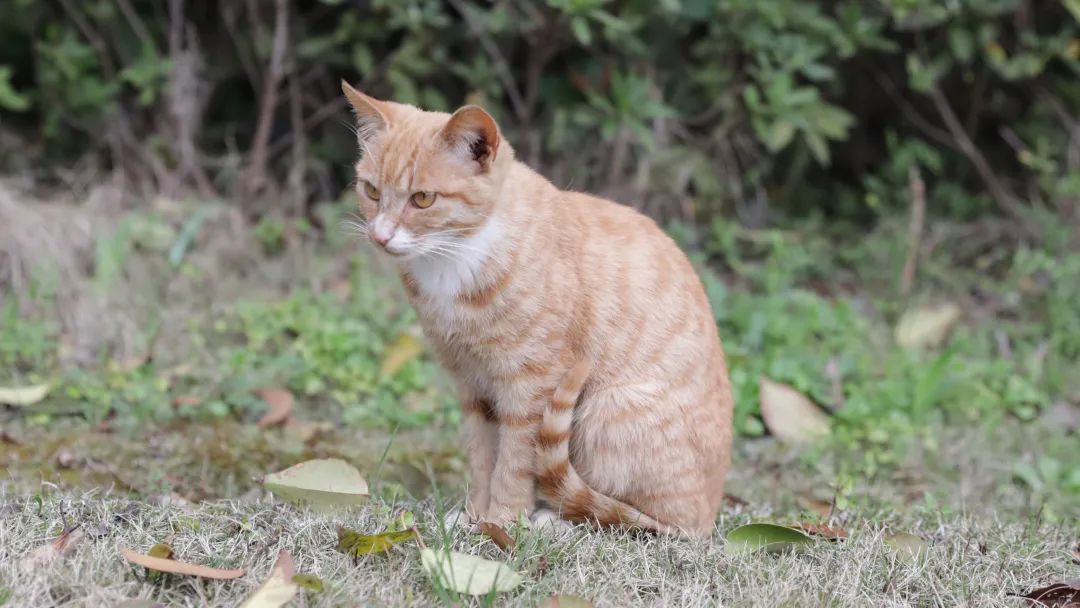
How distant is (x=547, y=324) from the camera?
282cm

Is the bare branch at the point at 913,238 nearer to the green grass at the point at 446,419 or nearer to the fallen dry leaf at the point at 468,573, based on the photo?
the green grass at the point at 446,419

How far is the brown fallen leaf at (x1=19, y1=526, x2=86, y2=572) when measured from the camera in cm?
239

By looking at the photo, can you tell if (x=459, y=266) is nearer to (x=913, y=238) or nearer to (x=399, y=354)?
(x=399, y=354)

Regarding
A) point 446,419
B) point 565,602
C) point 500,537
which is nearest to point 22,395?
point 446,419

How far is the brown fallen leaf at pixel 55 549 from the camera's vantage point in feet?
7.83

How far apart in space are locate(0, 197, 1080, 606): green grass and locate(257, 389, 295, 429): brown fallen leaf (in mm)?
47

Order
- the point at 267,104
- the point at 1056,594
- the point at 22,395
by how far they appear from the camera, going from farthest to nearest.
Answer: the point at 267,104
the point at 22,395
the point at 1056,594

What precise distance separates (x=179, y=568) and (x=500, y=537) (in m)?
0.75

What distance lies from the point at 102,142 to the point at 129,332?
1.63 metres

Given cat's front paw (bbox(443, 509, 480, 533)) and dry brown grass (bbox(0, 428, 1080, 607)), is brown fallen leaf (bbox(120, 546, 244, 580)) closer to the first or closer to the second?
dry brown grass (bbox(0, 428, 1080, 607))

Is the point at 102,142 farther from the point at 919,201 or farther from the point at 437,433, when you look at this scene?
the point at 919,201

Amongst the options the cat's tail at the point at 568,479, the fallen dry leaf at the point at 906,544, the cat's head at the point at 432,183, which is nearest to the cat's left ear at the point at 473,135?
the cat's head at the point at 432,183

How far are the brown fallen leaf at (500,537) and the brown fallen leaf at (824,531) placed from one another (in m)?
0.79

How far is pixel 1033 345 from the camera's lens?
4828 millimetres
